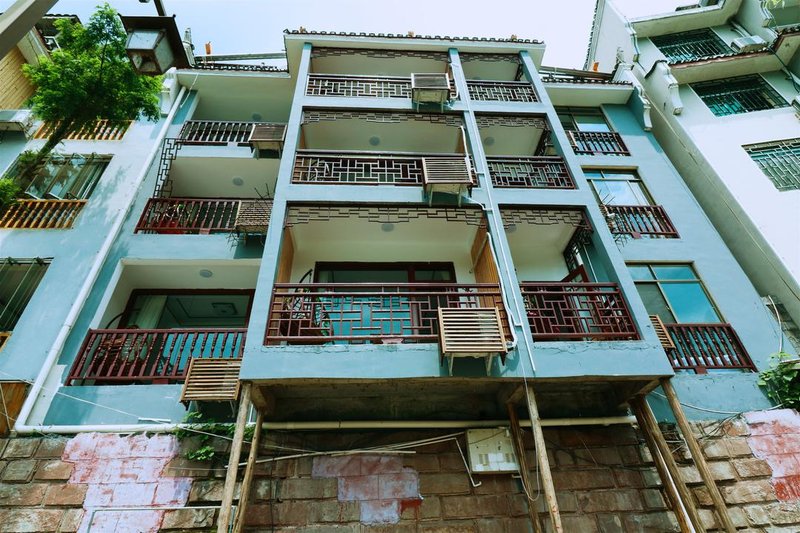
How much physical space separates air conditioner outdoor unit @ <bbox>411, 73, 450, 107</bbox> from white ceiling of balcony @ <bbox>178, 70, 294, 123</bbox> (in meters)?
4.28

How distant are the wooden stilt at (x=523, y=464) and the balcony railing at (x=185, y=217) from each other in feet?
21.3

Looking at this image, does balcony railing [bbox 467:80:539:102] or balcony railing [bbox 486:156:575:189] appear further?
balcony railing [bbox 467:80:539:102]

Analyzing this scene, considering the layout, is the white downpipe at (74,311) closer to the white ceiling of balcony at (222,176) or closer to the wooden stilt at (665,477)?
the white ceiling of balcony at (222,176)

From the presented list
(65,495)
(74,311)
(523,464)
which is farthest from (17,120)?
(523,464)

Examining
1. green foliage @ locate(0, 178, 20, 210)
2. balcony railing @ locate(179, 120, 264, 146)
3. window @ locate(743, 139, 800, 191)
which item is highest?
balcony railing @ locate(179, 120, 264, 146)

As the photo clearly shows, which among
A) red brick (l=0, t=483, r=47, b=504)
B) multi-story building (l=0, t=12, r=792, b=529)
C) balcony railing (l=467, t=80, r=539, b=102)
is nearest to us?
red brick (l=0, t=483, r=47, b=504)

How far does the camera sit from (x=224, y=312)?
9.33m

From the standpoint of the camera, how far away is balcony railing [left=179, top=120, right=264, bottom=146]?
1008 cm

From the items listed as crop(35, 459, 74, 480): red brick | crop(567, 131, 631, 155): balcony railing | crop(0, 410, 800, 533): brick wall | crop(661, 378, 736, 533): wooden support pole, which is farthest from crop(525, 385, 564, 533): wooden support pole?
crop(567, 131, 631, 155): balcony railing

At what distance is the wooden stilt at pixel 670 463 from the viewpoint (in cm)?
504

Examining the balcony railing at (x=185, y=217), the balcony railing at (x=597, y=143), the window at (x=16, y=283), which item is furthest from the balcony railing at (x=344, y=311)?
the balcony railing at (x=597, y=143)

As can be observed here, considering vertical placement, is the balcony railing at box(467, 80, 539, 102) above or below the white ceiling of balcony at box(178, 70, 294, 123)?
below

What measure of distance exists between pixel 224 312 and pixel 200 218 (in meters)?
2.34

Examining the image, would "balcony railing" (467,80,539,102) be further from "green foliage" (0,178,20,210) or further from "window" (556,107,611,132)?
"green foliage" (0,178,20,210)
